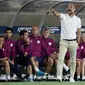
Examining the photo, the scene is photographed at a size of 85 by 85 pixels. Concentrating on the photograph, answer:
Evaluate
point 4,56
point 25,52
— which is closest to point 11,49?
point 4,56

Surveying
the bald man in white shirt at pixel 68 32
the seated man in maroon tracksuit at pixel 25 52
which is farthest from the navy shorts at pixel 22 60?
the bald man in white shirt at pixel 68 32

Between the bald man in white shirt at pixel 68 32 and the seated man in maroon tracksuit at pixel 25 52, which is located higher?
the bald man in white shirt at pixel 68 32

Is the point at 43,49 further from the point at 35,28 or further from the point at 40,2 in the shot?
the point at 40,2

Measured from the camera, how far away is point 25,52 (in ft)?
49.6

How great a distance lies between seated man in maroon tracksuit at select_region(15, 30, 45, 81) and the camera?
1493 centimetres

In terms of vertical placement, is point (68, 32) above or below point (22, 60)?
above

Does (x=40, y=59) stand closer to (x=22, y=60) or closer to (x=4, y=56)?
(x=22, y=60)

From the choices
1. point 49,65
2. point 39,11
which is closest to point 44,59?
point 49,65

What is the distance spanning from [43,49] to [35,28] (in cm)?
72

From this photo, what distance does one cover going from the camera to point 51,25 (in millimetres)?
16953

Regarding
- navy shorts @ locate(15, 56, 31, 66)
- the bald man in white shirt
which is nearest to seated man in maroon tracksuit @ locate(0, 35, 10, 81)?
navy shorts @ locate(15, 56, 31, 66)

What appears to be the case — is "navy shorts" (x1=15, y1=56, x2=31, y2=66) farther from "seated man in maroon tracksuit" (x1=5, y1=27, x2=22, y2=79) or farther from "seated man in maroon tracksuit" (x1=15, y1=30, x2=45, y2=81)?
"seated man in maroon tracksuit" (x1=5, y1=27, x2=22, y2=79)

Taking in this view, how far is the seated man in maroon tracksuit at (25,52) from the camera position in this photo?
14930mm

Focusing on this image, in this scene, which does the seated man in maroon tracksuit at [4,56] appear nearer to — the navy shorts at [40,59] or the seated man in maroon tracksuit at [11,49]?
the seated man in maroon tracksuit at [11,49]
